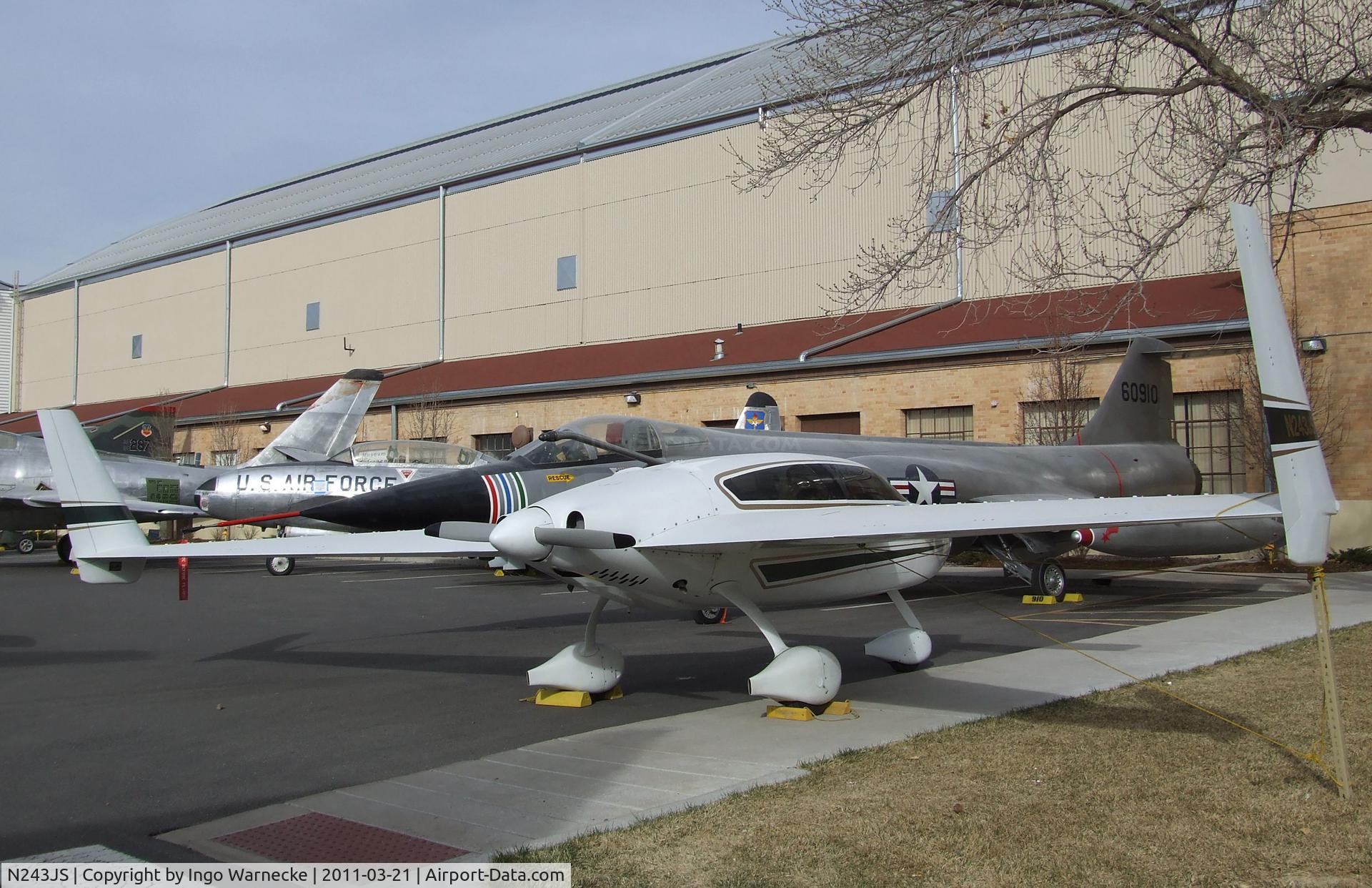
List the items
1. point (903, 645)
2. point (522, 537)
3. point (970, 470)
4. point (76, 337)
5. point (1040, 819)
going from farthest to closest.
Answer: point (76, 337) < point (970, 470) < point (903, 645) < point (522, 537) < point (1040, 819)

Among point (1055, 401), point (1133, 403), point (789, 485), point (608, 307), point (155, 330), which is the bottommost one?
point (789, 485)

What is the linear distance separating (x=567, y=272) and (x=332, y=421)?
11.9 meters

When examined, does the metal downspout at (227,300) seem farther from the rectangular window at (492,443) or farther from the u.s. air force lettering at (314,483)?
the u.s. air force lettering at (314,483)

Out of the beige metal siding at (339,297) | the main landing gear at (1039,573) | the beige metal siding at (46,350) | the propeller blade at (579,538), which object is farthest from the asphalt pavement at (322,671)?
the beige metal siding at (46,350)

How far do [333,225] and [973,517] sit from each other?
42374 mm

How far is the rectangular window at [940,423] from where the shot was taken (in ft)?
88.8

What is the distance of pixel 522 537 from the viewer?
24.4 ft

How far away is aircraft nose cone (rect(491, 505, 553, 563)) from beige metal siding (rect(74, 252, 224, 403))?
44886 millimetres

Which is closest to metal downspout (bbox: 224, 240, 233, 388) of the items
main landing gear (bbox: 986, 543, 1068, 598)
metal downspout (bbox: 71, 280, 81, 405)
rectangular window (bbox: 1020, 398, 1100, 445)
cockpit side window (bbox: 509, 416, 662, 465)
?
metal downspout (bbox: 71, 280, 81, 405)

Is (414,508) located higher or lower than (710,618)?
higher

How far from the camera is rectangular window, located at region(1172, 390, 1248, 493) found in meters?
24.1

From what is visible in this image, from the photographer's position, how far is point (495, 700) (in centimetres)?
902

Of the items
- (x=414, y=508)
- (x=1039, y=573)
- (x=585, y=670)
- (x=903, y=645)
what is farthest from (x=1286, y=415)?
(x=1039, y=573)

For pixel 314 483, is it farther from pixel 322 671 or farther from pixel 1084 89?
pixel 1084 89
